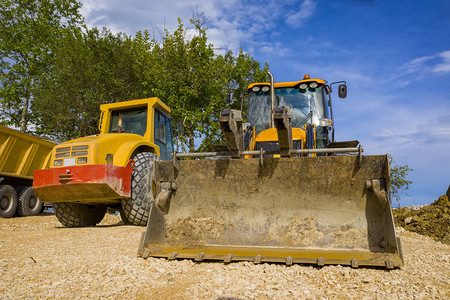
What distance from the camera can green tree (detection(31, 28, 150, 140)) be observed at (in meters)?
19.3

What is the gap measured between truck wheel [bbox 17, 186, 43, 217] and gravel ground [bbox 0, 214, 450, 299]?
751 centimetres

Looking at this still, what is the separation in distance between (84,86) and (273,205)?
58.4ft

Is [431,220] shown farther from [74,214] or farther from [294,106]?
[74,214]

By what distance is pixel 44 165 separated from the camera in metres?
11.5

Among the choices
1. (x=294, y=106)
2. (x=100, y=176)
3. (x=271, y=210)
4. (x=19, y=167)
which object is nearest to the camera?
(x=271, y=210)

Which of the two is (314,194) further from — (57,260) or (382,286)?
(57,260)

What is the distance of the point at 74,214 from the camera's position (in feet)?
23.4

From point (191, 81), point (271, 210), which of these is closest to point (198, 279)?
point (271, 210)

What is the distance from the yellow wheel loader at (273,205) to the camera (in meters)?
3.84

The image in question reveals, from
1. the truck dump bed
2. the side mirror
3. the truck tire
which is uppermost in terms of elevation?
the side mirror

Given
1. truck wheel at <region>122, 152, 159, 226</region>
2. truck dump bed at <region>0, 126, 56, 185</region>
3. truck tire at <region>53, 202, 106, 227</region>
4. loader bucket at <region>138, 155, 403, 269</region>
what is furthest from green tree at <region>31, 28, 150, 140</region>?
loader bucket at <region>138, 155, 403, 269</region>

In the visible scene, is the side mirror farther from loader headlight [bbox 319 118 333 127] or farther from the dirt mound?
the dirt mound

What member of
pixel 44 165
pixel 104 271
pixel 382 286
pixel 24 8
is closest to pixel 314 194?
pixel 382 286

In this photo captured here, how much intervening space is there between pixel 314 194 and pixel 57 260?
2.92 metres
